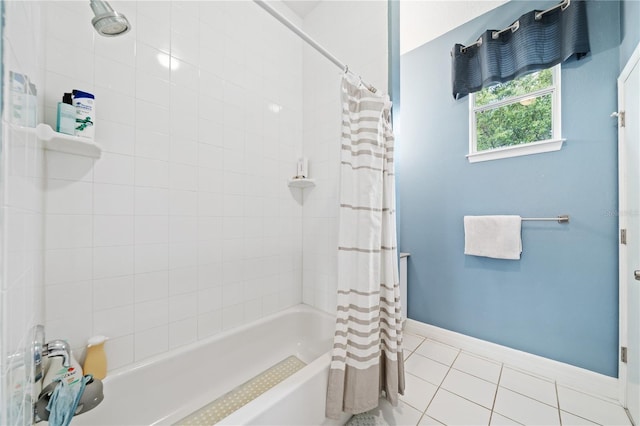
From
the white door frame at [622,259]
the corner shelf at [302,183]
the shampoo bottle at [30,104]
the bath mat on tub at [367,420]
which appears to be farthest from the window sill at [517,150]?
the shampoo bottle at [30,104]

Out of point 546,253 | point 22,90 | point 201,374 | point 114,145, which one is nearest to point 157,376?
point 201,374

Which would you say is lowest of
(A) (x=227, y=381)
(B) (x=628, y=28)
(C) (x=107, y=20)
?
(A) (x=227, y=381)

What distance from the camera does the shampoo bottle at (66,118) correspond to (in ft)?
2.94

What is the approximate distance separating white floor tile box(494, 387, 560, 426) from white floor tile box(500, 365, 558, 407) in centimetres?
5

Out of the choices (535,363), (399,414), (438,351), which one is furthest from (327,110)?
(535,363)

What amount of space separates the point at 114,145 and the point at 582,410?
2821 mm

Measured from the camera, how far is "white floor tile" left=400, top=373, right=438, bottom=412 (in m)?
1.37

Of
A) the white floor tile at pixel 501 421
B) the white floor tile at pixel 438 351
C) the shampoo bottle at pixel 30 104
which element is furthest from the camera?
the white floor tile at pixel 438 351

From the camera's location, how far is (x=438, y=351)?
6.22 ft

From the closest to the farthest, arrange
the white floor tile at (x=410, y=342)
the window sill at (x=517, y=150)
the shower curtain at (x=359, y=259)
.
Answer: the shower curtain at (x=359, y=259)
the window sill at (x=517, y=150)
the white floor tile at (x=410, y=342)

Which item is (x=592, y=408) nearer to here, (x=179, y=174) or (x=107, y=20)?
(x=179, y=174)

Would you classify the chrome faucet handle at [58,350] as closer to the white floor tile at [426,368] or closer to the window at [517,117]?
the white floor tile at [426,368]

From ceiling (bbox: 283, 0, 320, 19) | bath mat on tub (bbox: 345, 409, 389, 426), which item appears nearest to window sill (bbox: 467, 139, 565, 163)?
ceiling (bbox: 283, 0, 320, 19)

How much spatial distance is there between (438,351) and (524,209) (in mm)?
1275
